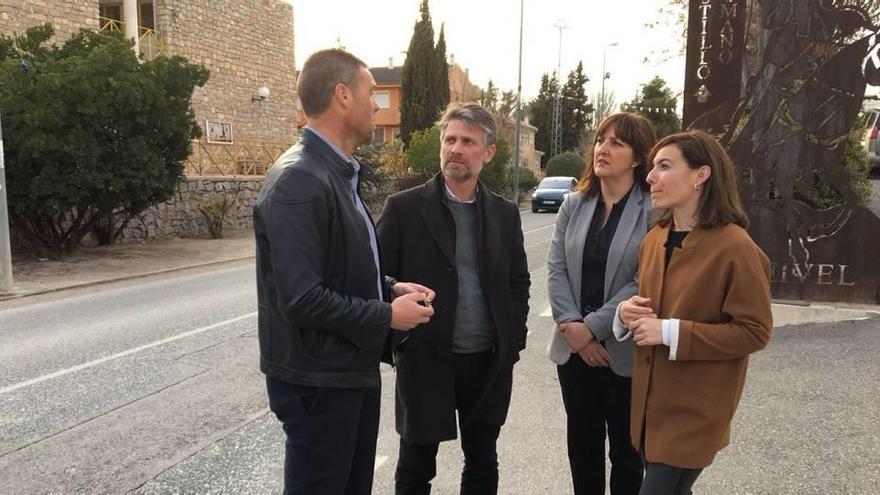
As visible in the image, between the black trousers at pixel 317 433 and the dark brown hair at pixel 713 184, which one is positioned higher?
the dark brown hair at pixel 713 184

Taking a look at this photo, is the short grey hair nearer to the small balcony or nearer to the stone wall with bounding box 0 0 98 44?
the stone wall with bounding box 0 0 98 44

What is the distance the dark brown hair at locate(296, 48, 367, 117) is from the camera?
2.07 m

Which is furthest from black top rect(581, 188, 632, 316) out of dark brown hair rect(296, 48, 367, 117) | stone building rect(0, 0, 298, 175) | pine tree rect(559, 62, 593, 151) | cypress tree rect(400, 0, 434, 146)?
pine tree rect(559, 62, 593, 151)

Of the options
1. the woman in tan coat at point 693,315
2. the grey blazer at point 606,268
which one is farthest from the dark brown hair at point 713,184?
the grey blazer at point 606,268

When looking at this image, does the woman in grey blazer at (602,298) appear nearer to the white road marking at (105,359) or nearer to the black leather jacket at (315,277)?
the black leather jacket at (315,277)

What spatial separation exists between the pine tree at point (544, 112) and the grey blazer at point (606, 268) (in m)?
54.4

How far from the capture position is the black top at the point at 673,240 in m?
2.23

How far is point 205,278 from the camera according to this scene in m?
11.4

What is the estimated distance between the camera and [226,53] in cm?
2617

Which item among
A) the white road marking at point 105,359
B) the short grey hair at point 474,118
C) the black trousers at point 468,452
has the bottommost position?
the white road marking at point 105,359

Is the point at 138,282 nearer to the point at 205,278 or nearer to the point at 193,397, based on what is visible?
the point at 205,278

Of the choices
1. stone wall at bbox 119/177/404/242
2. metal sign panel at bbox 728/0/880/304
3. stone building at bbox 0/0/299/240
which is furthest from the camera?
stone building at bbox 0/0/299/240

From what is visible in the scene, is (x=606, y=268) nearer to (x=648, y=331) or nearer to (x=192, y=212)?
(x=648, y=331)

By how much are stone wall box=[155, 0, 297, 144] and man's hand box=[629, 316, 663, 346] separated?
24828mm
